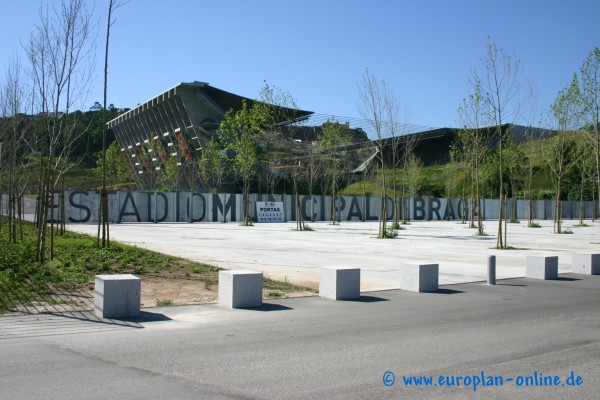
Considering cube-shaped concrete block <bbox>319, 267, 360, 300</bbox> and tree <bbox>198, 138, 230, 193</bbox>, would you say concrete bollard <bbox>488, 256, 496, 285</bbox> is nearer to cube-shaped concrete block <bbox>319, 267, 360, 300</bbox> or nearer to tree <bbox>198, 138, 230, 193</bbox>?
cube-shaped concrete block <bbox>319, 267, 360, 300</bbox>

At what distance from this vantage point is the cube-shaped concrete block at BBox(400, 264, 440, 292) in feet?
38.7

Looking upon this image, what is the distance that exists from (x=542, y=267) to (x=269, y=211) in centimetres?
3491

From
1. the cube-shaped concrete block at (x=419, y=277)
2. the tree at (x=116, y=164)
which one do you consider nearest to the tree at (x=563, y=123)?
the cube-shaped concrete block at (x=419, y=277)

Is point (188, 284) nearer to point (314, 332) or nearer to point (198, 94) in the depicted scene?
point (314, 332)

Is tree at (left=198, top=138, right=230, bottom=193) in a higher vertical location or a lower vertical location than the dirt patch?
higher

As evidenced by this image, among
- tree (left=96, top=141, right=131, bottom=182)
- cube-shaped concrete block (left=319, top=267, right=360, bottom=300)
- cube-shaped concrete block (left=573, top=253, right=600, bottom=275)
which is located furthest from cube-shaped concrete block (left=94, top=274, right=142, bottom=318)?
tree (left=96, top=141, right=131, bottom=182)

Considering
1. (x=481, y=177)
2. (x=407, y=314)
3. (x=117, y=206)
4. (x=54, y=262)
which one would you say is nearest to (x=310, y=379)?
(x=407, y=314)

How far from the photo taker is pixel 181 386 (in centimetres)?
538

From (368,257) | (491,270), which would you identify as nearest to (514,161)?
(368,257)

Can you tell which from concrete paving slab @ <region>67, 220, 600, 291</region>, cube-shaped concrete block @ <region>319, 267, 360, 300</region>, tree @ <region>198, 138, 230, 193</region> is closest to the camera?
cube-shaped concrete block @ <region>319, 267, 360, 300</region>

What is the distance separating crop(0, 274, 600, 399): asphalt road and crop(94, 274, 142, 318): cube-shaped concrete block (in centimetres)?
27

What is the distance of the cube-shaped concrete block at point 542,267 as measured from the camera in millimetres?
14148

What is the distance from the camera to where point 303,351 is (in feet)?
22.5

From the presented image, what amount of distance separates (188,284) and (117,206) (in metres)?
31.8
